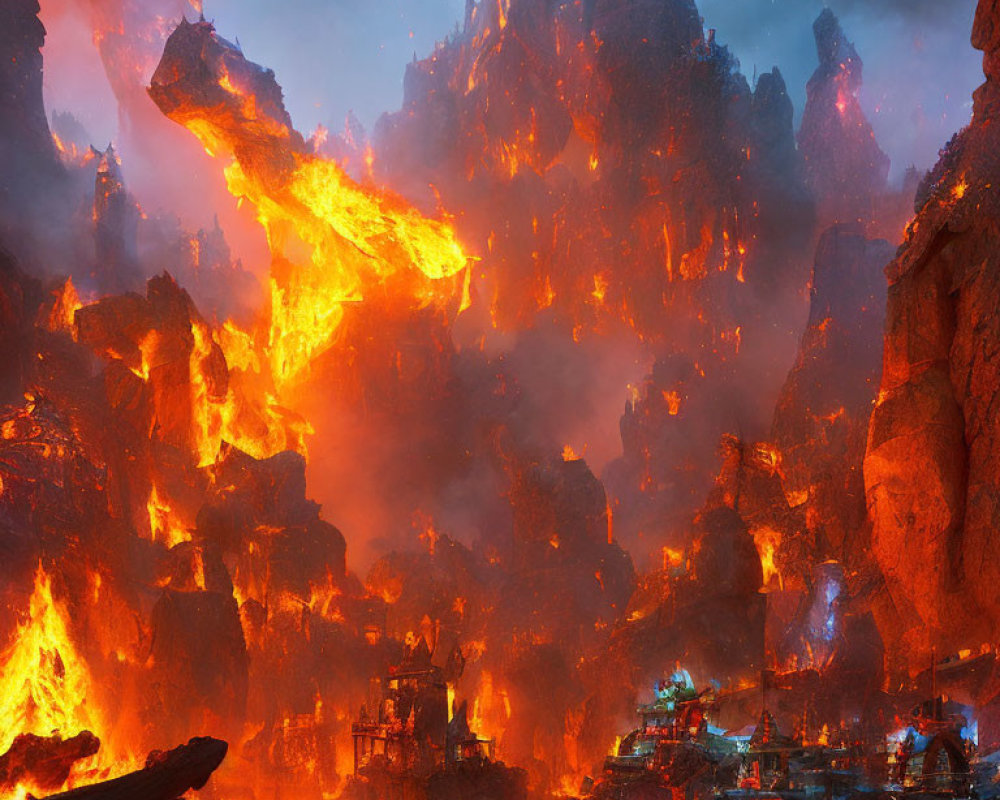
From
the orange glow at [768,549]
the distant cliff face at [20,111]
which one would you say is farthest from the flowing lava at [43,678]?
the orange glow at [768,549]

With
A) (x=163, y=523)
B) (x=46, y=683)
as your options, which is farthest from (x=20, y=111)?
(x=46, y=683)

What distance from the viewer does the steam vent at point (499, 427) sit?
92.1 feet

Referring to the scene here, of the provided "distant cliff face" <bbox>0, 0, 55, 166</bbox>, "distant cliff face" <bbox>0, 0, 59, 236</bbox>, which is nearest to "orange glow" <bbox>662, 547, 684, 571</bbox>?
"distant cliff face" <bbox>0, 0, 59, 236</bbox>

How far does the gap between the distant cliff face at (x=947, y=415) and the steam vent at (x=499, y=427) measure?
0.42ft

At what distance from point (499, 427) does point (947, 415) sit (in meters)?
42.9

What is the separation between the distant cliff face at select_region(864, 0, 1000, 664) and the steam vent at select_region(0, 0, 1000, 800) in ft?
0.42

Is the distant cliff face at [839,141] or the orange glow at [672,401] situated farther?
the distant cliff face at [839,141]

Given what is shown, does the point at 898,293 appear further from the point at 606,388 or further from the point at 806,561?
the point at 606,388

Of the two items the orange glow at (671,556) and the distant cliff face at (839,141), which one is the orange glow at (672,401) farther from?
the distant cliff face at (839,141)

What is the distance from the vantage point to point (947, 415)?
92.7 feet

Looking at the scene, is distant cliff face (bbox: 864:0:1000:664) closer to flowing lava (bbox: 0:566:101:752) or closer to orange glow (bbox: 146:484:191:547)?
flowing lava (bbox: 0:566:101:752)

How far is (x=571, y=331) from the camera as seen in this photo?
7856 centimetres

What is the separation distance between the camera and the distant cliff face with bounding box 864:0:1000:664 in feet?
88.4

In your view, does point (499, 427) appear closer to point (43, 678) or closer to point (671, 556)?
point (671, 556)
